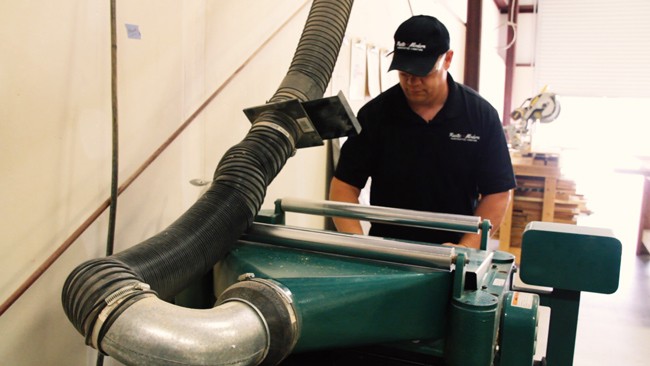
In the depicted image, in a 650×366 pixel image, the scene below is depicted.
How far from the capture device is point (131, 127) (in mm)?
1059

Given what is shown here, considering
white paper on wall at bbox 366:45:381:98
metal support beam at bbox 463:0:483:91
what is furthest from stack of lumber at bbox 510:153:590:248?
white paper on wall at bbox 366:45:381:98

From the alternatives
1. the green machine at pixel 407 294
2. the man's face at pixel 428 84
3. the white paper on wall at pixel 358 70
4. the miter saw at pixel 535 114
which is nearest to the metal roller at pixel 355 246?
the green machine at pixel 407 294

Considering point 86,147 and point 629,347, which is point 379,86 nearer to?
point 629,347

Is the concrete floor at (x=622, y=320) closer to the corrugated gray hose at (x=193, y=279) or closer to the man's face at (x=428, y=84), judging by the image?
the man's face at (x=428, y=84)

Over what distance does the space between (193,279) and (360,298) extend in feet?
0.89

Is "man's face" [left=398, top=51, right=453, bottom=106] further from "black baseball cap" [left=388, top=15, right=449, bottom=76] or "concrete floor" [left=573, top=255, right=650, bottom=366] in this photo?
"concrete floor" [left=573, top=255, right=650, bottom=366]

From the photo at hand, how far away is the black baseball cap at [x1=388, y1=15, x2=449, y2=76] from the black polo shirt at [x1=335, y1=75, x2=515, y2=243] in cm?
19

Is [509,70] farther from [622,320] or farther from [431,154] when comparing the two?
[431,154]

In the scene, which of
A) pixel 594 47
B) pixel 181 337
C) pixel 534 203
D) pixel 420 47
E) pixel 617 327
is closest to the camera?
pixel 181 337

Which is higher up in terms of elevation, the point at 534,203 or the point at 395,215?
the point at 395,215

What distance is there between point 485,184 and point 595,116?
23.0ft

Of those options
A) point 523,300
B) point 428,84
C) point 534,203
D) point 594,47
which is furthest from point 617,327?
point 594,47

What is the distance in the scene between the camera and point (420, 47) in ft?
4.84

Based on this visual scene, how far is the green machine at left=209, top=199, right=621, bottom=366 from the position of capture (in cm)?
75
